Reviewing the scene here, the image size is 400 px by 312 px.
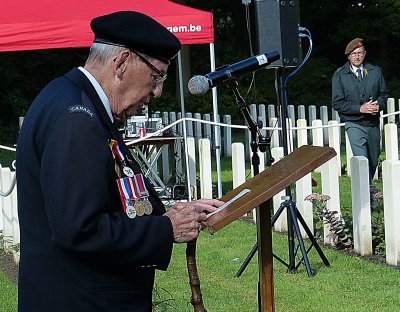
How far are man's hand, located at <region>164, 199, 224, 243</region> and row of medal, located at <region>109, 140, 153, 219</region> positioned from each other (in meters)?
0.10

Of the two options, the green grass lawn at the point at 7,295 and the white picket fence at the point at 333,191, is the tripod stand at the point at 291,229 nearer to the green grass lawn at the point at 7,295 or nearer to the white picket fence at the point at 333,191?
the white picket fence at the point at 333,191

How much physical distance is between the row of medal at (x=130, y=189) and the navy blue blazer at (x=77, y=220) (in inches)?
1.0

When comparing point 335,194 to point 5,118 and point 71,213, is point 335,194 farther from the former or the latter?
point 5,118

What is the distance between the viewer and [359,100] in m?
12.1

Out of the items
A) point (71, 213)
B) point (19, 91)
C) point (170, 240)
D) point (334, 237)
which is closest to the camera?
point (71, 213)

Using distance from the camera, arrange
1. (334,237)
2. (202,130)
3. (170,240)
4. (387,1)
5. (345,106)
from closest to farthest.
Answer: (170,240) → (334,237) → (345,106) → (202,130) → (387,1)

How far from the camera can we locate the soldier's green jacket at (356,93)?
12.0m

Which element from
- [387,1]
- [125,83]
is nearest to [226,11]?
[387,1]

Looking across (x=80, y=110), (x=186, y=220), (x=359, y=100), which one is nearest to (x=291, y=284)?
(x=359, y=100)

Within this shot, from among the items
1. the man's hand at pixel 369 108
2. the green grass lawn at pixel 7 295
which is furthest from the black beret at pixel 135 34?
the man's hand at pixel 369 108

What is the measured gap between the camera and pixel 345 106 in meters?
12.0

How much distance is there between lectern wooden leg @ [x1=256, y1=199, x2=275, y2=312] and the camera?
425 cm

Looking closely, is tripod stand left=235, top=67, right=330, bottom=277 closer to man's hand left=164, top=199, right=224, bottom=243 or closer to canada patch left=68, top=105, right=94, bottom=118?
man's hand left=164, top=199, right=224, bottom=243

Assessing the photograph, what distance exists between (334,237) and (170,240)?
6712mm
